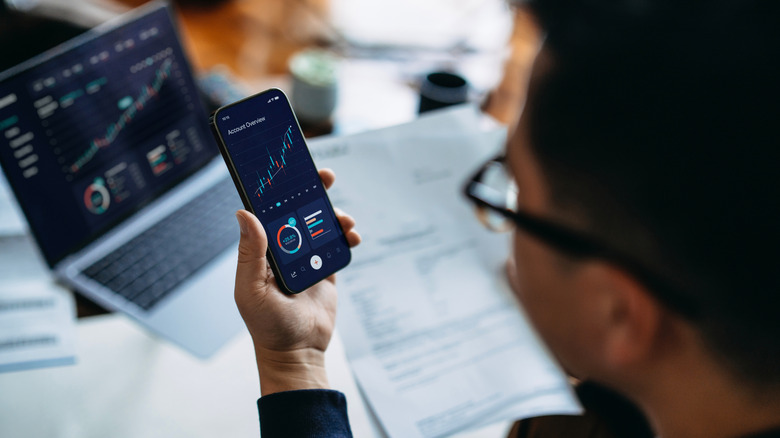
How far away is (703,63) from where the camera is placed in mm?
318

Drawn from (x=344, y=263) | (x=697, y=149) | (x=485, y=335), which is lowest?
(x=485, y=335)

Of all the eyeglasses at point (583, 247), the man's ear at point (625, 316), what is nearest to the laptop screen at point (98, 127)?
the eyeglasses at point (583, 247)

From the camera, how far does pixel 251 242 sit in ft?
1.77

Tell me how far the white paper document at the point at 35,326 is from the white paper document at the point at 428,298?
0.33 m

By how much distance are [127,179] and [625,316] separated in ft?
2.19

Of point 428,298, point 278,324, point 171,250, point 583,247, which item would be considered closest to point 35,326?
point 171,250

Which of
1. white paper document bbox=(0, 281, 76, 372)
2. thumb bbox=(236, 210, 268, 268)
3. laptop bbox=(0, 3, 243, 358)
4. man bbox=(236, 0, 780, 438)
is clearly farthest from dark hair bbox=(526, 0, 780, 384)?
white paper document bbox=(0, 281, 76, 372)

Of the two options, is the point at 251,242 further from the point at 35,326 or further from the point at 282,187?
the point at 35,326

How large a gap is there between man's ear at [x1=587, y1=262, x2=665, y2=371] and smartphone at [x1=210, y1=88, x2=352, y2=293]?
11.9 inches

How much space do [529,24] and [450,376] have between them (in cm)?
41

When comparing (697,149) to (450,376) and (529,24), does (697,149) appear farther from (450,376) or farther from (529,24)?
(450,376)

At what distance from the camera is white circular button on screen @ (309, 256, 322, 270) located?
61 cm

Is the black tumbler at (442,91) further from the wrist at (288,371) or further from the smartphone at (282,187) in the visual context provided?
the wrist at (288,371)

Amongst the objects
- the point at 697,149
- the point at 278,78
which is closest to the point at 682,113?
the point at 697,149
